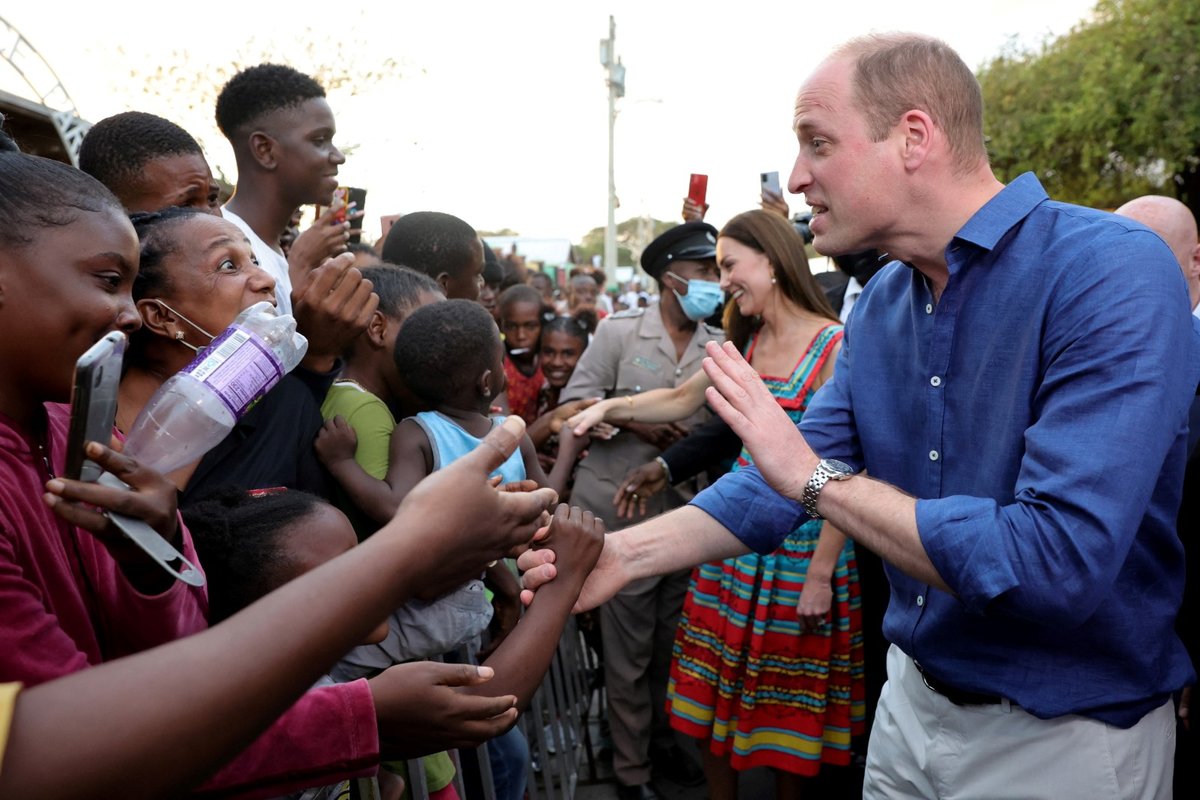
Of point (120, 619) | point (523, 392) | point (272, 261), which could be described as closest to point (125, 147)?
point (272, 261)

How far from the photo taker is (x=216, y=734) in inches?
37.2

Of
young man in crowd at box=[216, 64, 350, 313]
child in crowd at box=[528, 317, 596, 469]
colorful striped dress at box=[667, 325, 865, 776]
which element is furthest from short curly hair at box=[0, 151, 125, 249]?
child in crowd at box=[528, 317, 596, 469]

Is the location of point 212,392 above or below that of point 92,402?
below

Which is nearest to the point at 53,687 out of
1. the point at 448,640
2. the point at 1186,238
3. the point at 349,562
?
the point at 349,562

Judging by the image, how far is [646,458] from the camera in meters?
4.46

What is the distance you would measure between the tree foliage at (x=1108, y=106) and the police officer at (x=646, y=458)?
522 inches

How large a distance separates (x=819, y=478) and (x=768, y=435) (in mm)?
142

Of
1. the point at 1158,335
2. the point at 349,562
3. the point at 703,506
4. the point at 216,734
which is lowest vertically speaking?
the point at 703,506

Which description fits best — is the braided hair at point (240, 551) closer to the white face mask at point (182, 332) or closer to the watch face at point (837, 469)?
the white face mask at point (182, 332)

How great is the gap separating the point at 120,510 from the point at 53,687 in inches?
13.7

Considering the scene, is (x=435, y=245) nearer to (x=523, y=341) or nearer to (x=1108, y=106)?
(x=523, y=341)

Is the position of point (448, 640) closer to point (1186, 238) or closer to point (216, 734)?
point (216, 734)

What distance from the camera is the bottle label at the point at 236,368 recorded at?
159cm

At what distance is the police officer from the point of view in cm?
430
